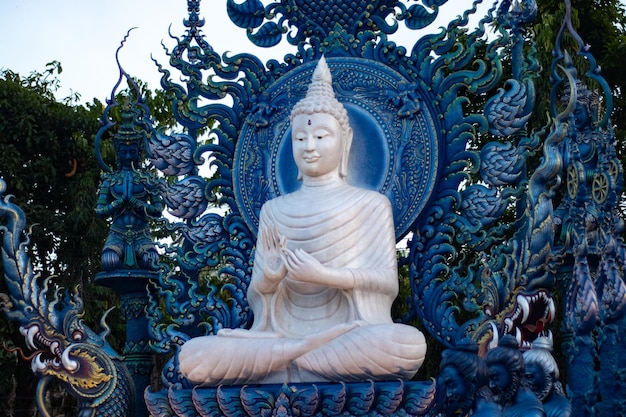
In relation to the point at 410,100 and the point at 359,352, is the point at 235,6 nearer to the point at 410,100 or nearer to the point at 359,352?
the point at 410,100

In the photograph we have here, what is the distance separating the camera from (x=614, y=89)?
13.8 metres

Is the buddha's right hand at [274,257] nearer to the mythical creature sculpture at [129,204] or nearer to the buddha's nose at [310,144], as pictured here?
the buddha's nose at [310,144]

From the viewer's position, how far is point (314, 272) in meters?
8.62

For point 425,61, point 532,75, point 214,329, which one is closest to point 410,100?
point 425,61

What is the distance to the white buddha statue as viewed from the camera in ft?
27.5

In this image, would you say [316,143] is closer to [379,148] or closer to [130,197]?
[379,148]

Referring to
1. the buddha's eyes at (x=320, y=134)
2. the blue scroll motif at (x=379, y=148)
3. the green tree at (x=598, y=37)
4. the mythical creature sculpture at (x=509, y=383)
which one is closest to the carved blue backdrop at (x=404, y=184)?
the blue scroll motif at (x=379, y=148)

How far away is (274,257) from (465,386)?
2924mm

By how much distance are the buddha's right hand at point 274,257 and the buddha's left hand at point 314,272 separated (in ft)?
0.33

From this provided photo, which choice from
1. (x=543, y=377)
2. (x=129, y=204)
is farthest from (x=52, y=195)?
(x=543, y=377)

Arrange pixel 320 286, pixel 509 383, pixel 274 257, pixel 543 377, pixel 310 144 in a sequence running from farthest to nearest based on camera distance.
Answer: pixel 310 144 < pixel 320 286 < pixel 274 257 < pixel 543 377 < pixel 509 383

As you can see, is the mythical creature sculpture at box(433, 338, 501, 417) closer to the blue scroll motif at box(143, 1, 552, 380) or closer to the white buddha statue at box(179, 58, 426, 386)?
the white buddha statue at box(179, 58, 426, 386)

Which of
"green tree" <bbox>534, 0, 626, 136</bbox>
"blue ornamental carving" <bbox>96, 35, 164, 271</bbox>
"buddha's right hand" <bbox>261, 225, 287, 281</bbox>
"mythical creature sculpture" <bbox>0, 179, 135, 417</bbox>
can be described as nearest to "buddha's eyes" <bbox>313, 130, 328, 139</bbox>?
"buddha's right hand" <bbox>261, 225, 287, 281</bbox>

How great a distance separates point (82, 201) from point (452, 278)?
544 cm
